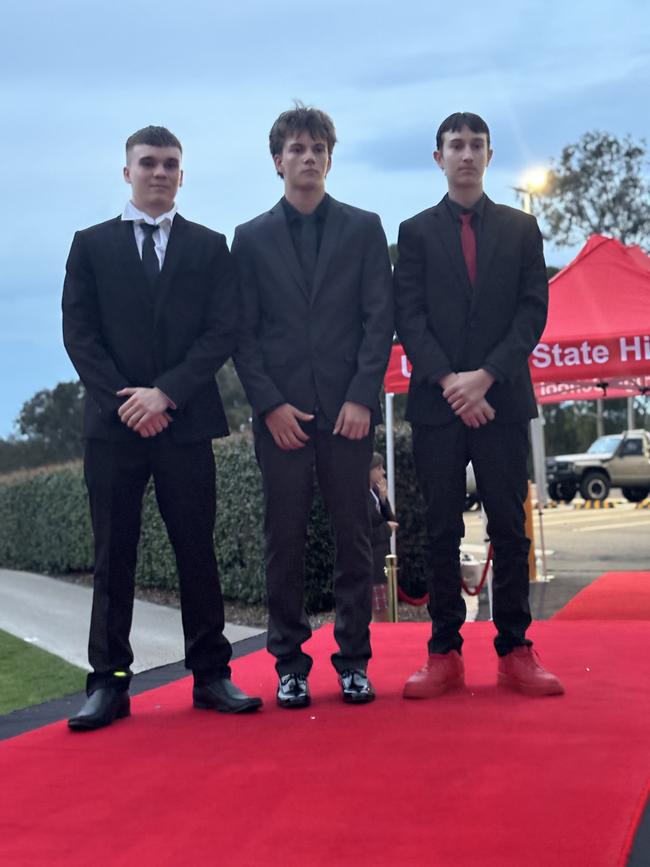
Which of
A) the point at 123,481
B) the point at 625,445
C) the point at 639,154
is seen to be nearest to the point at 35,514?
the point at 123,481

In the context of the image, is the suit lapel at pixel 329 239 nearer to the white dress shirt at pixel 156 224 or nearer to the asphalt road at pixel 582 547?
the white dress shirt at pixel 156 224

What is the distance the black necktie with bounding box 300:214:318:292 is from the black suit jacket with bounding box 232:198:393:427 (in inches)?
1.5

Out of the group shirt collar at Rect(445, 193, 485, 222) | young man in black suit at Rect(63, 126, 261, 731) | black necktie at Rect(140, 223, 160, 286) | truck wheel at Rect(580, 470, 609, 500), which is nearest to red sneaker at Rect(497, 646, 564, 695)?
young man in black suit at Rect(63, 126, 261, 731)

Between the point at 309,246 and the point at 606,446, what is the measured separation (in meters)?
23.7

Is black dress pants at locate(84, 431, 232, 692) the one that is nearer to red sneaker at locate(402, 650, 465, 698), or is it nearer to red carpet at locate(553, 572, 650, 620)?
red sneaker at locate(402, 650, 465, 698)

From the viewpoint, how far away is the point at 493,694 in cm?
401

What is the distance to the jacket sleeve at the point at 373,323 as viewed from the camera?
4.00 metres

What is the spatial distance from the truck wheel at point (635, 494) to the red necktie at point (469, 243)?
22.6m

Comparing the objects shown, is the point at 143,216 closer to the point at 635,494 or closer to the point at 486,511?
the point at 486,511

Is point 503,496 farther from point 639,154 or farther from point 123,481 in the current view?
point 639,154

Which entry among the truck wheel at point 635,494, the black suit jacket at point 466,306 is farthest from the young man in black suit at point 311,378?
the truck wheel at point 635,494

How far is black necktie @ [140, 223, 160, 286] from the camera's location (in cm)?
402

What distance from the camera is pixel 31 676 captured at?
20.1 ft

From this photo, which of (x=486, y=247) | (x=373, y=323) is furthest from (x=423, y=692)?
(x=486, y=247)
